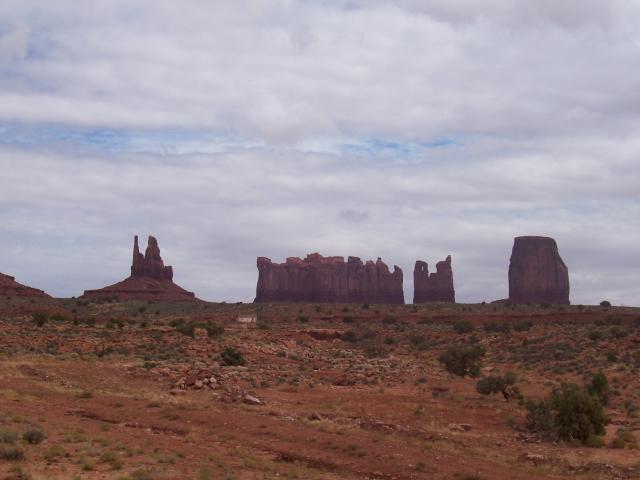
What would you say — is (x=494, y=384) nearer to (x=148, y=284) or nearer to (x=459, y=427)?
(x=459, y=427)

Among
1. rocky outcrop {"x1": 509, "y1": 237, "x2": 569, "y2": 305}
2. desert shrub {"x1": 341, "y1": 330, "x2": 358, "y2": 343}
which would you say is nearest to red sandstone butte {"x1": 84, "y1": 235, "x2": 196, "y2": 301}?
rocky outcrop {"x1": 509, "y1": 237, "x2": 569, "y2": 305}

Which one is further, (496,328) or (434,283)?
(434,283)

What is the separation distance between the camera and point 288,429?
69.0 feet

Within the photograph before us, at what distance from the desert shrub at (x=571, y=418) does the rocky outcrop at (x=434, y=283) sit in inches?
4172

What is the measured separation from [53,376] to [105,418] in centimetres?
981

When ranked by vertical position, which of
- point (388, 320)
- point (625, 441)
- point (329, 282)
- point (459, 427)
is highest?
point (329, 282)

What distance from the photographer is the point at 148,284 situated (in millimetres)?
113062

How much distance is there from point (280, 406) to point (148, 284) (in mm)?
90111

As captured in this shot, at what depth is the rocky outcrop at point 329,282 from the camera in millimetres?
129375

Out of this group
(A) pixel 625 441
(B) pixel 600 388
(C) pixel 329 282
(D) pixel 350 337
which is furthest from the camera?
(C) pixel 329 282

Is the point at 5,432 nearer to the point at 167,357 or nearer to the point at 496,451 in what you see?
the point at 496,451

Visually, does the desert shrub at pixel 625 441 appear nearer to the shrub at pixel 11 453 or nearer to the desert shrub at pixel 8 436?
the shrub at pixel 11 453

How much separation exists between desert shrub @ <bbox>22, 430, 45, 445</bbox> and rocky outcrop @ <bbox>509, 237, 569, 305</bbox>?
103209 millimetres

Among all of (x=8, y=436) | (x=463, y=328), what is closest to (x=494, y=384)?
(x=8, y=436)
